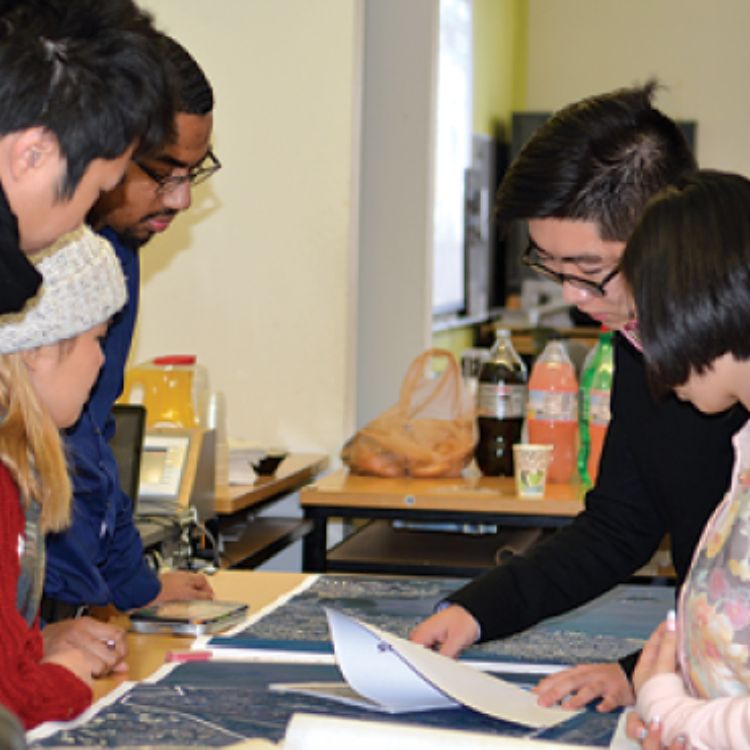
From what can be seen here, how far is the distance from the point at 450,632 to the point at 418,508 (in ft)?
5.32

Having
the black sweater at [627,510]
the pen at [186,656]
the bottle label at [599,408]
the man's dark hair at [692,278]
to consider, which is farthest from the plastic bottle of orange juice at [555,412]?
the man's dark hair at [692,278]

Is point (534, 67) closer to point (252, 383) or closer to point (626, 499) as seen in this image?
point (252, 383)

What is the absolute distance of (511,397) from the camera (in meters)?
3.70

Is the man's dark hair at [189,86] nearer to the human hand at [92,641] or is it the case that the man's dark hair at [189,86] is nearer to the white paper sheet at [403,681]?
the human hand at [92,641]

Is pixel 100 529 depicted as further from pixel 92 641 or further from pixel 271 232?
pixel 271 232

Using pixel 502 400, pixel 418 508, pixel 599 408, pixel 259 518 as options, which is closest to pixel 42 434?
pixel 418 508

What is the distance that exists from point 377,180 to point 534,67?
223 inches

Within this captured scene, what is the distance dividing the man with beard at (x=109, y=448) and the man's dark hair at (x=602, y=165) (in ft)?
1.83

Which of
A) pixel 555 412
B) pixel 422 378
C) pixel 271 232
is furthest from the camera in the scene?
pixel 271 232

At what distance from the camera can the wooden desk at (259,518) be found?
3.33 meters

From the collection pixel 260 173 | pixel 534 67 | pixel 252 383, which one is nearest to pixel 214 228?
pixel 260 173

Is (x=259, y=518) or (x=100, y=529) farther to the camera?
(x=259, y=518)

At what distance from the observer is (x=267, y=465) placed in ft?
12.2

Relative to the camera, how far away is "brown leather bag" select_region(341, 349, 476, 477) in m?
3.71
